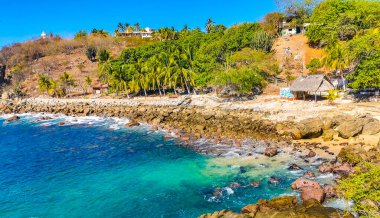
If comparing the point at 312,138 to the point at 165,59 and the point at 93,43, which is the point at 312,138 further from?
the point at 93,43

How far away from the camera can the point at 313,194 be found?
20844mm

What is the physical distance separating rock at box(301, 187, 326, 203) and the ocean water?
1.36m

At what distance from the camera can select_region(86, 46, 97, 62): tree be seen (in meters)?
130

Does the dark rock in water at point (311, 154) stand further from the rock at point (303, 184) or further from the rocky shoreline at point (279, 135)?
the rock at point (303, 184)

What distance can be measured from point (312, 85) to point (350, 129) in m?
17.5

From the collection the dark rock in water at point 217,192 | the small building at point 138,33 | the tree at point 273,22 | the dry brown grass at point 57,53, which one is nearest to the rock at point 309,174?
the dark rock in water at point 217,192

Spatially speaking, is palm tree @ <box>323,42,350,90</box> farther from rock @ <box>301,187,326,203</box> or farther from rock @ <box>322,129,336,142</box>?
rock @ <box>301,187,326,203</box>

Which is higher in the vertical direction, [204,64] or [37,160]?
[204,64]

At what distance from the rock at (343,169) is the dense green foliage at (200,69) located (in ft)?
108

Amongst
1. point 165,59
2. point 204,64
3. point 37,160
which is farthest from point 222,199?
point 165,59

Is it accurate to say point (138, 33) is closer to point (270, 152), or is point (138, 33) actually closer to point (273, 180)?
point (270, 152)

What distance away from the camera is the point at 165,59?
258 feet

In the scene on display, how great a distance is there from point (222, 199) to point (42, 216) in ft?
45.6

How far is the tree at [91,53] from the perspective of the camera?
13038 cm
